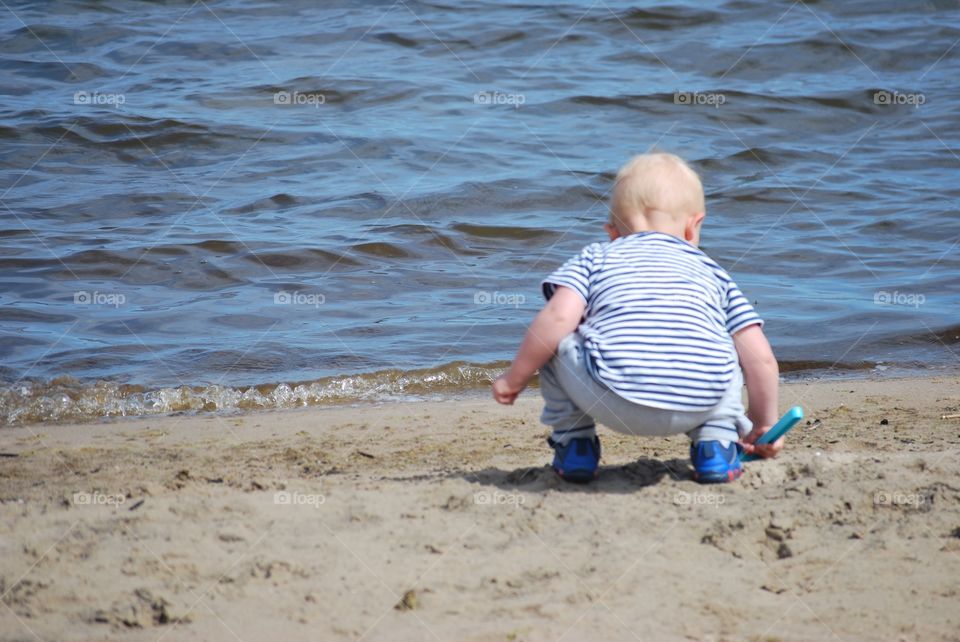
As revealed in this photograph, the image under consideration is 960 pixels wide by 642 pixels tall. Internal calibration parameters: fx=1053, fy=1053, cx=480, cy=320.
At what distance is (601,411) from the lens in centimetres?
282

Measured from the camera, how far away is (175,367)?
4984mm

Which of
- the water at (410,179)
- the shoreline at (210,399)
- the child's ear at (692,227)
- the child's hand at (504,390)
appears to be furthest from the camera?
the water at (410,179)

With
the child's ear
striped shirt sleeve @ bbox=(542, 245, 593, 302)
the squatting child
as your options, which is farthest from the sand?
the child's ear

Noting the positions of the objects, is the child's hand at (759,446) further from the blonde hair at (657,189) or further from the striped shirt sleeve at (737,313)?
the blonde hair at (657,189)

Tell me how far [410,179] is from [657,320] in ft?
17.6

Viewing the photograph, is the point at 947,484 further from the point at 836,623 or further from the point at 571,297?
the point at 571,297

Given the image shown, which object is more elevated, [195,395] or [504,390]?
[504,390]

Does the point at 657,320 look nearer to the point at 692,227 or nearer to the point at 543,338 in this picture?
the point at 543,338

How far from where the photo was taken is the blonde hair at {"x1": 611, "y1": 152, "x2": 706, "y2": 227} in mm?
3049

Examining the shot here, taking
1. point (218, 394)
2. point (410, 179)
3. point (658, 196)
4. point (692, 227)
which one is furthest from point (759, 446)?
point (410, 179)

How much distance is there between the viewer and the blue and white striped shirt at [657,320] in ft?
9.12

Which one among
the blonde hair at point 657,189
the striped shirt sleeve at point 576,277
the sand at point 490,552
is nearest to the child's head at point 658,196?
the blonde hair at point 657,189

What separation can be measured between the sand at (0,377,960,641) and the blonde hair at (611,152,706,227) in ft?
2.47

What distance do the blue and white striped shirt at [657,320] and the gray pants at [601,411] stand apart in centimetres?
3
